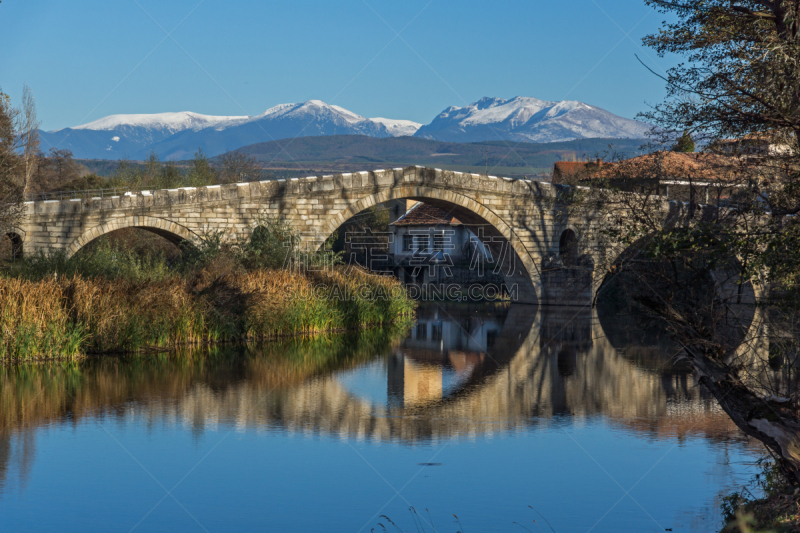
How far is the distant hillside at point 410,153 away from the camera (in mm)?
143250

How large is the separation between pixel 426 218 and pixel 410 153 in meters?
137

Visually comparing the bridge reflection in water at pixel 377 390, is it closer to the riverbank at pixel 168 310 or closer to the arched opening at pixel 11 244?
the riverbank at pixel 168 310

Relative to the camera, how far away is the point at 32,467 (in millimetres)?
6426

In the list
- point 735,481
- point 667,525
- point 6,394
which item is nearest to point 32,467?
point 6,394

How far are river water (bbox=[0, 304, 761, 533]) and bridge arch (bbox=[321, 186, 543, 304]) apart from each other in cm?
977

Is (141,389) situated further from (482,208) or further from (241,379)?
(482,208)

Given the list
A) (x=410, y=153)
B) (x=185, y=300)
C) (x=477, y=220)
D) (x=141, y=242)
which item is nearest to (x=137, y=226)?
(x=141, y=242)

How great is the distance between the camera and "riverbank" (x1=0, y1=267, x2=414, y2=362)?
11.3 m

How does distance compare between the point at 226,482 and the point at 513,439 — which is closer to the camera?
the point at 226,482

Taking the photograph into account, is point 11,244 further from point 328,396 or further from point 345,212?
point 328,396

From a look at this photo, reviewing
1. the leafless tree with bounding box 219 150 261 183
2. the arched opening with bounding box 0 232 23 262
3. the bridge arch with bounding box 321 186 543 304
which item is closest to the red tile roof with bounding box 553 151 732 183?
the bridge arch with bounding box 321 186 543 304

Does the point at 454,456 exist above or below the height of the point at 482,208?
below

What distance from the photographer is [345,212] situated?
71.7 feet

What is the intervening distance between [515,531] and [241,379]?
618 centimetres
